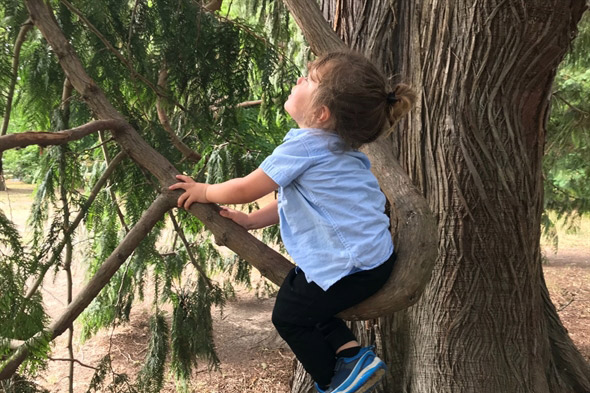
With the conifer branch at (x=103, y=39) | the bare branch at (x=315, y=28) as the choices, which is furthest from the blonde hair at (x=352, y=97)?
the conifer branch at (x=103, y=39)

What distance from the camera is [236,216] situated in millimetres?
1679

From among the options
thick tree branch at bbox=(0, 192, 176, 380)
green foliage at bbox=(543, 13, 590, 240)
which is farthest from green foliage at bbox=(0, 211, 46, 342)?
green foliage at bbox=(543, 13, 590, 240)

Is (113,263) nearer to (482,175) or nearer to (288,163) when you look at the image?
(288,163)

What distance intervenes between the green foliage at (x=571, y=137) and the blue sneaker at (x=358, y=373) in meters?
3.33

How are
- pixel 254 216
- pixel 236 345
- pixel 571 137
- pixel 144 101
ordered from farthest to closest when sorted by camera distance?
pixel 236 345 < pixel 571 137 < pixel 144 101 < pixel 254 216

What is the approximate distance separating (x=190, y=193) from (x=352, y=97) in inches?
21.0

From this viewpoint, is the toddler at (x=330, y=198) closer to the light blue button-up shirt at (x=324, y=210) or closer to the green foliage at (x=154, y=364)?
the light blue button-up shirt at (x=324, y=210)

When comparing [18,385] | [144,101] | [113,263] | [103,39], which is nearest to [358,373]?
[113,263]

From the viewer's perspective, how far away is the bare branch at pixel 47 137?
4.58 feet

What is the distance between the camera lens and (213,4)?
10.6ft

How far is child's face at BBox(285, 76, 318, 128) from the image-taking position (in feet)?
5.05

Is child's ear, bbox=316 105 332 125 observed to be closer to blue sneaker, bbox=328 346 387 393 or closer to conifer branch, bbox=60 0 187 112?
blue sneaker, bbox=328 346 387 393

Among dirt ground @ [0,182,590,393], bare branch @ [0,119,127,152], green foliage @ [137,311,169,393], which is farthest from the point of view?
dirt ground @ [0,182,590,393]

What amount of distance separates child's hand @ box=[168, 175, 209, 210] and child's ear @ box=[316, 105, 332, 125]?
1.23 ft
